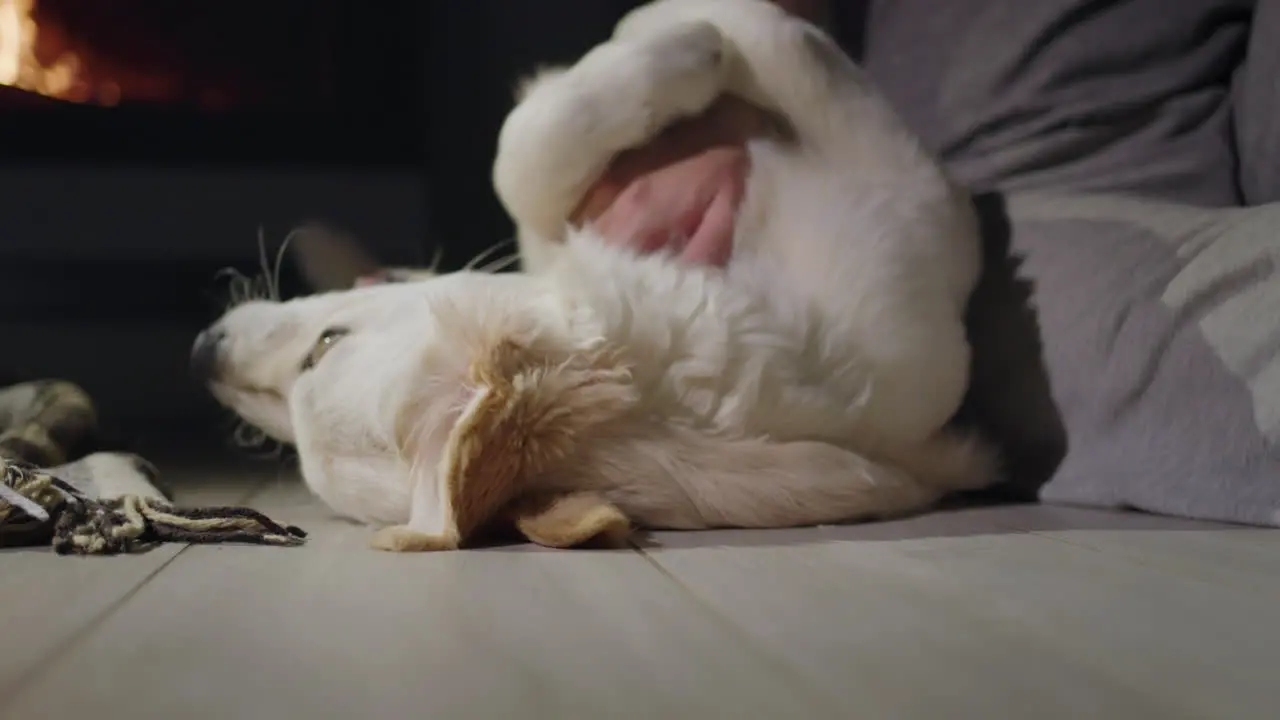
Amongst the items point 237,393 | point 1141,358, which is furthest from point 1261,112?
point 237,393

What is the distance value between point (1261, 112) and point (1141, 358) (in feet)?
1.42

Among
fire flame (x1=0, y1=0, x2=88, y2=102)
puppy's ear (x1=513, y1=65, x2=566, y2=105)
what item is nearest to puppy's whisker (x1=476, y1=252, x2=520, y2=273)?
puppy's ear (x1=513, y1=65, x2=566, y2=105)

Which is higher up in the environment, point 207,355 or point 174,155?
point 174,155

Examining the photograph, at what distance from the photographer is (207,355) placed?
1.44 meters

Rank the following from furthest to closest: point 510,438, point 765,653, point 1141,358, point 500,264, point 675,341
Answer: point 500,264
point 1141,358
point 675,341
point 510,438
point 765,653

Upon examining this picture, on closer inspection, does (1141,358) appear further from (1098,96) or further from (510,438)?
(510,438)

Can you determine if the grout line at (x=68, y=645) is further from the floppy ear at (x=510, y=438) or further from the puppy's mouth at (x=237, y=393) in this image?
the puppy's mouth at (x=237, y=393)

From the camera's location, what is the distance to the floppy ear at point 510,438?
995 mm

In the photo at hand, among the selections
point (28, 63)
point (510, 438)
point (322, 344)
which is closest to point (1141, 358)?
point (510, 438)

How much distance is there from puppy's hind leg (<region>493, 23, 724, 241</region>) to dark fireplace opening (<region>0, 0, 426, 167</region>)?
1.08 m

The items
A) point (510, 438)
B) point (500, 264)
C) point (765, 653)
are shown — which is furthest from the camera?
point (500, 264)

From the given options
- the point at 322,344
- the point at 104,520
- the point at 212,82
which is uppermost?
the point at 212,82

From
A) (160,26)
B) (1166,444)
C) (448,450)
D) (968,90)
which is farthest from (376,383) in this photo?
(160,26)

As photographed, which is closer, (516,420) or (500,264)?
(516,420)
